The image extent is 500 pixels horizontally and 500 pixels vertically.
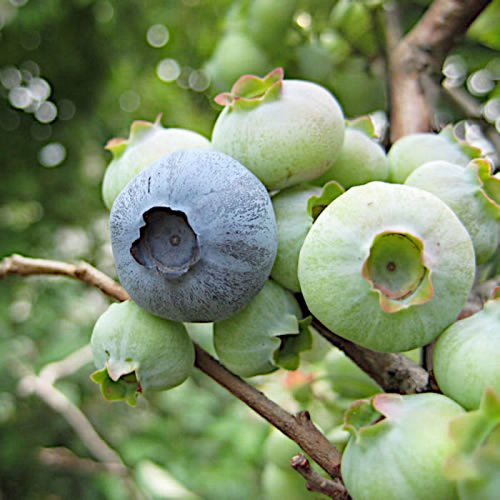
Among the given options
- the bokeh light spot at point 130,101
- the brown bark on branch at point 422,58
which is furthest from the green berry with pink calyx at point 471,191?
the bokeh light spot at point 130,101

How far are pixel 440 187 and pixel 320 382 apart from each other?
0.37m

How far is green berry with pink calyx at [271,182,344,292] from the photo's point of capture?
47 cm

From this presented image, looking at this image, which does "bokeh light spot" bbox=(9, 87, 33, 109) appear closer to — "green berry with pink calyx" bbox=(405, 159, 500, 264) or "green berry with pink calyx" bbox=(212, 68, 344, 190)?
"green berry with pink calyx" bbox=(212, 68, 344, 190)

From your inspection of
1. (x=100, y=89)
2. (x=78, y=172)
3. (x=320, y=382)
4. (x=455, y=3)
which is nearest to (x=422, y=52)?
(x=455, y=3)

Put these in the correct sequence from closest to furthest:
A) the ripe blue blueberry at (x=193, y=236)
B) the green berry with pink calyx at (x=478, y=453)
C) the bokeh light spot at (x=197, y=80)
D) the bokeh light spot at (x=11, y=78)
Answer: the green berry with pink calyx at (x=478, y=453) → the ripe blue blueberry at (x=193, y=236) → the bokeh light spot at (x=197, y=80) → the bokeh light spot at (x=11, y=78)

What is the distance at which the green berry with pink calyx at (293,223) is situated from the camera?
470 mm

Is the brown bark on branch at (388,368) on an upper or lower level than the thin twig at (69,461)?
upper

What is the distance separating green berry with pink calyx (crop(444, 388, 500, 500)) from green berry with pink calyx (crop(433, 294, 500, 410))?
6 cm

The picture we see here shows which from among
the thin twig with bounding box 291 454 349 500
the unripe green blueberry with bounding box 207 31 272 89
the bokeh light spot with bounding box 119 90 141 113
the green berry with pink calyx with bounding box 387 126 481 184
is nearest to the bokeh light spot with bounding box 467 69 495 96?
the unripe green blueberry with bounding box 207 31 272 89

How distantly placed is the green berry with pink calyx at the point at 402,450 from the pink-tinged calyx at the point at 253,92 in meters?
0.27

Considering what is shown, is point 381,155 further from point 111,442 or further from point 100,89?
point 111,442

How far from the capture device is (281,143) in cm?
48

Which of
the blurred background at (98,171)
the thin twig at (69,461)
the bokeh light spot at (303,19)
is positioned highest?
the bokeh light spot at (303,19)

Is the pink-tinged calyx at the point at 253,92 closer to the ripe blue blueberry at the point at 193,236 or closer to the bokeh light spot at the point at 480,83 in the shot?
the ripe blue blueberry at the point at 193,236
